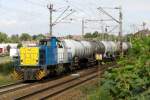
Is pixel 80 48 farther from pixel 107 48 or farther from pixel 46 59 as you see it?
pixel 107 48

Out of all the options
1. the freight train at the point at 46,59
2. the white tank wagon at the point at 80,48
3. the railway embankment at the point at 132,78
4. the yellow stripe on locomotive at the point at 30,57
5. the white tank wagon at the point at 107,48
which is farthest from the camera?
the white tank wagon at the point at 107,48

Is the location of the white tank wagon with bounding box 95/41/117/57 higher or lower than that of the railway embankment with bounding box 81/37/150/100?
higher

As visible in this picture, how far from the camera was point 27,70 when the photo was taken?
29531 millimetres

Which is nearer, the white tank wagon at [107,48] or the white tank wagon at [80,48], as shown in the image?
the white tank wagon at [80,48]

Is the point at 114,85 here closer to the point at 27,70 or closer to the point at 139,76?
the point at 139,76

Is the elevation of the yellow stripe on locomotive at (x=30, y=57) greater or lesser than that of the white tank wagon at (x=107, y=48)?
lesser

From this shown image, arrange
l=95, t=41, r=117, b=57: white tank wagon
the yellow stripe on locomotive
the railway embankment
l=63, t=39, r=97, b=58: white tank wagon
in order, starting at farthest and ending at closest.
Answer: l=95, t=41, r=117, b=57: white tank wagon < l=63, t=39, r=97, b=58: white tank wagon < the yellow stripe on locomotive < the railway embankment

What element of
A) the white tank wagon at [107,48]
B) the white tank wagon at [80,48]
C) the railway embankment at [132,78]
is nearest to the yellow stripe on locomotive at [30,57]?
the white tank wagon at [80,48]

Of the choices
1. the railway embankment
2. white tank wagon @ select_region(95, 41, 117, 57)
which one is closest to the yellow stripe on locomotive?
the railway embankment

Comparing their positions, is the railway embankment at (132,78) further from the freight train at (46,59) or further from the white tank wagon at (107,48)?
the white tank wagon at (107,48)

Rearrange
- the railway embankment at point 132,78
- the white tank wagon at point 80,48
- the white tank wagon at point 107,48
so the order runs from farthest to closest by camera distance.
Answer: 1. the white tank wagon at point 107,48
2. the white tank wagon at point 80,48
3. the railway embankment at point 132,78

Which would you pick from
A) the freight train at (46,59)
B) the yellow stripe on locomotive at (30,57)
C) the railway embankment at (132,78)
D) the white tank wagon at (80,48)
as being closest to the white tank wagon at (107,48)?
the white tank wagon at (80,48)

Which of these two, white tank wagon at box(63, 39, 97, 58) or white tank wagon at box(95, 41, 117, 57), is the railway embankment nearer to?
white tank wagon at box(63, 39, 97, 58)

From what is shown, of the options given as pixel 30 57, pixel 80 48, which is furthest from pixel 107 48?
pixel 30 57
